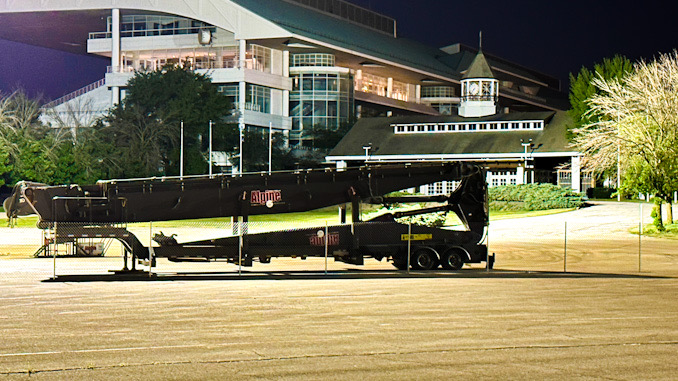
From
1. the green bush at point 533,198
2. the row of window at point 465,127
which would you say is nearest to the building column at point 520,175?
the row of window at point 465,127

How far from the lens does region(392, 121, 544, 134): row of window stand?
83625 mm

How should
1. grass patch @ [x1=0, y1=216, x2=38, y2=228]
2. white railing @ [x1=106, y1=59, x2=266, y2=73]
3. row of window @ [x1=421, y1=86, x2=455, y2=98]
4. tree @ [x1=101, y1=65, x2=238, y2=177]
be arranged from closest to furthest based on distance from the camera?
grass patch @ [x1=0, y1=216, x2=38, y2=228], tree @ [x1=101, y1=65, x2=238, y2=177], white railing @ [x1=106, y1=59, x2=266, y2=73], row of window @ [x1=421, y1=86, x2=455, y2=98]

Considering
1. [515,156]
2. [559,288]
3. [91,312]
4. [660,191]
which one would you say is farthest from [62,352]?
[515,156]

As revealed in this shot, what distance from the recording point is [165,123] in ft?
289

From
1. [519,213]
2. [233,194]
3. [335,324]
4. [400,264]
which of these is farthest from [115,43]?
[335,324]

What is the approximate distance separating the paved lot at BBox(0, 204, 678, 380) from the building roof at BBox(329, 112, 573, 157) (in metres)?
51.9

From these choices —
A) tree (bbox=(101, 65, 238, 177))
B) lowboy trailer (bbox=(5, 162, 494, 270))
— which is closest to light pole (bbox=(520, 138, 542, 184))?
tree (bbox=(101, 65, 238, 177))

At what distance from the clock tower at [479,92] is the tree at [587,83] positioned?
10183mm

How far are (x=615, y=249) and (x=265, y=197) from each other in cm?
1811

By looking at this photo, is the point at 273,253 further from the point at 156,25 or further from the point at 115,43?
the point at 156,25

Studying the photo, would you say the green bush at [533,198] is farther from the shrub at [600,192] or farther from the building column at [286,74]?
the building column at [286,74]

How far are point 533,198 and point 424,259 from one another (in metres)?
37.4

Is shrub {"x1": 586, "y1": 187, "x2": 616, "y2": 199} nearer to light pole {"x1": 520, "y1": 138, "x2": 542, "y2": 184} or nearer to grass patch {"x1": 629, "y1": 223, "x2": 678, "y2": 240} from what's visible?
light pole {"x1": 520, "y1": 138, "x2": 542, "y2": 184}

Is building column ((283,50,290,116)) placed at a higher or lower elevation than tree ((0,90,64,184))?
higher
